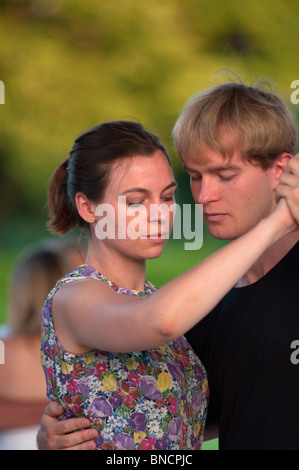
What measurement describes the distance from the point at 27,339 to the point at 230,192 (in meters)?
A: 2.60

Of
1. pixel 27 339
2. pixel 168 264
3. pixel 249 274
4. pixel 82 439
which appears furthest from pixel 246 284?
pixel 168 264

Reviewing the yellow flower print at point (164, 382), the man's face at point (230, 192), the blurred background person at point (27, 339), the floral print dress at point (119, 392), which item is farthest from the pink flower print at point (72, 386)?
the blurred background person at point (27, 339)

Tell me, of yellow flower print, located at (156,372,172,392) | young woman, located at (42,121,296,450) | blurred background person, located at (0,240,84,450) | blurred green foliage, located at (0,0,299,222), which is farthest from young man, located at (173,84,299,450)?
blurred green foliage, located at (0,0,299,222)

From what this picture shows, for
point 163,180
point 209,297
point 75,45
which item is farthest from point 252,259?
point 75,45

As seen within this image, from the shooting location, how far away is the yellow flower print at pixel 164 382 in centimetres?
197

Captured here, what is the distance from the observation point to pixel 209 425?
2.33 metres

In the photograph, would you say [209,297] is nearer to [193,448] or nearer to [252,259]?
[252,259]

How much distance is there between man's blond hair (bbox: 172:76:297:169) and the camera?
83.7 inches

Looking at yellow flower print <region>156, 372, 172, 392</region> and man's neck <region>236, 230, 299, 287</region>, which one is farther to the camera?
man's neck <region>236, 230, 299, 287</region>

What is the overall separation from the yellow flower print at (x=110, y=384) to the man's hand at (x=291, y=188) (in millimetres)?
637

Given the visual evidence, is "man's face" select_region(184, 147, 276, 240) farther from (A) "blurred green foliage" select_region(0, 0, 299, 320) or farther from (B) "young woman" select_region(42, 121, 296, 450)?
(A) "blurred green foliage" select_region(0, 0, 299, 320)

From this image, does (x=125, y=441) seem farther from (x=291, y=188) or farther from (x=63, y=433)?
(x=291, y=188)

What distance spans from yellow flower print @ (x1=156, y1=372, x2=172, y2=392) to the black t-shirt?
0.74 ft

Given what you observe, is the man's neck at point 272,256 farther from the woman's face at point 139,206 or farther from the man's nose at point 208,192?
the woman's face at point 139,206
